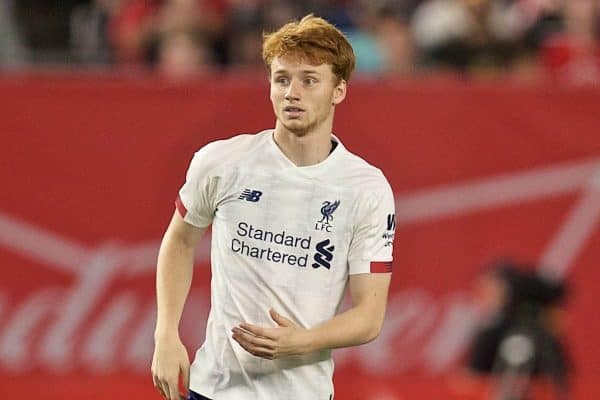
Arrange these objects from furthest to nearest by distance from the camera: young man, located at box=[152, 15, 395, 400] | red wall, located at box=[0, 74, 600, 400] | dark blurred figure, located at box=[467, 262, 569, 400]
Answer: red wall, located at box=[0, 74, 600, 400], dark blurred figure, located at box=[467, 262, 569, 400], young man, located at box=[152, 15, 395, 400]

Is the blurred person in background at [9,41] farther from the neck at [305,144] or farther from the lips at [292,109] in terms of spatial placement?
the lips at [292,109]

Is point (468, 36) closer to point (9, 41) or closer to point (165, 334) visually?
point (9, 41)

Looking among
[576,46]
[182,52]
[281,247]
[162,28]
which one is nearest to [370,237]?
[281,247]

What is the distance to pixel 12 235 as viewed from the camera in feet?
31.3

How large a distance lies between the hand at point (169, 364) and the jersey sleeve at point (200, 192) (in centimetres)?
41

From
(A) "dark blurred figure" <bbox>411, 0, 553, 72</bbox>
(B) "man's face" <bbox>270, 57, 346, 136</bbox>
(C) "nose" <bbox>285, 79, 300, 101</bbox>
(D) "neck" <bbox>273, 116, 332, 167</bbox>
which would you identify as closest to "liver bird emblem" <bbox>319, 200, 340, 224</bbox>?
(D) "neck" <bbox>273, 116, 332, 167</bbox>

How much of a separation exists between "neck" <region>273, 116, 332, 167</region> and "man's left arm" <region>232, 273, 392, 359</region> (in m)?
0.41

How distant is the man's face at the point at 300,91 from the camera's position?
4445 mm

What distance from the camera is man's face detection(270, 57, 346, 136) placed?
445cm

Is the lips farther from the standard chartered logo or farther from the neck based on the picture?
the standard chartered logo

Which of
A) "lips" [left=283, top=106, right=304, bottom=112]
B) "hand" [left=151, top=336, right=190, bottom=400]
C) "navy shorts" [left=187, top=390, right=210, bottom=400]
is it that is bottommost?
"navy shorts" [left=187, top=390, right=210, bottom=400]

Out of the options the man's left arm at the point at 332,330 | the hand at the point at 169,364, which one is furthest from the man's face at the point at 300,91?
the hand at the point at 169,364

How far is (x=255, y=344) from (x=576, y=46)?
711 cm

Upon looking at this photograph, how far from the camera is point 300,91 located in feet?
14.6
